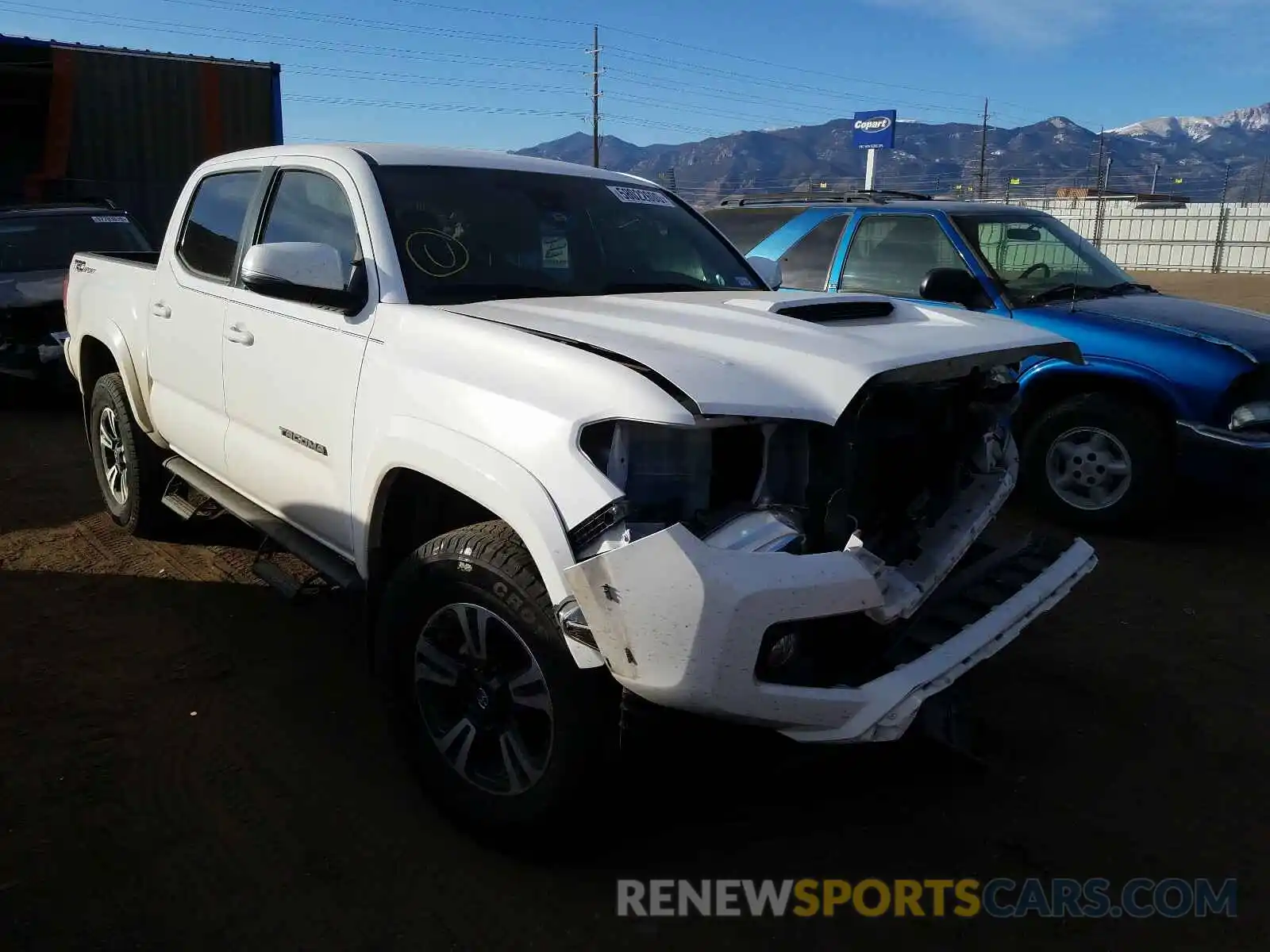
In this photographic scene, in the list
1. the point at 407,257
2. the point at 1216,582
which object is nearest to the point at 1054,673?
the point at 1216,582

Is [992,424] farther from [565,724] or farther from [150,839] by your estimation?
Answer: [150,839]

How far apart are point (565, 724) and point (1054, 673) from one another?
7.89 feet

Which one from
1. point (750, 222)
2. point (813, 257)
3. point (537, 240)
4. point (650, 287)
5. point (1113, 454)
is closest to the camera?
point (537, 240)

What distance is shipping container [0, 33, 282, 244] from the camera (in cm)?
1377

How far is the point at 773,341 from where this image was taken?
8.42 ft

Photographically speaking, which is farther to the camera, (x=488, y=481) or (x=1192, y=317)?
(x=1192, y=317)

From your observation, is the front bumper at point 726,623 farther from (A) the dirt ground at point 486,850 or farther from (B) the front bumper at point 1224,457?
(B) the front bumper at point 1224,457

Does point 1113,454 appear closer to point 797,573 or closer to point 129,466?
point 797,573

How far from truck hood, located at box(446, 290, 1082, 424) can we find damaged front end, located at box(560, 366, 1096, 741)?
0.09 metres

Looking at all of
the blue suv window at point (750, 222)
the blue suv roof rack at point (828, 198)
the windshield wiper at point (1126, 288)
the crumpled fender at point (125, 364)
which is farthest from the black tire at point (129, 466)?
the windshield wiper at point (1126, 288)

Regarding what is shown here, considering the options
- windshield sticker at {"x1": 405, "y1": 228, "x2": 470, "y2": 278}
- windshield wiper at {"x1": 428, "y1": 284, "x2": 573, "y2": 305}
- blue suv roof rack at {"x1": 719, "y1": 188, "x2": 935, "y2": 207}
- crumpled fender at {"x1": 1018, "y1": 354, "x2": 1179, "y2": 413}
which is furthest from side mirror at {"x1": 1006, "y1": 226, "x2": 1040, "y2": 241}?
windshield sticker at {"x1": 405, "y1": 228, "x2": 470, "y2": 278}

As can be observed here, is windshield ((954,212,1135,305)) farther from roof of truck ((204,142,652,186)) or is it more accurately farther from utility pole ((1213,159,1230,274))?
utility pole ((1213,159,1230,274))

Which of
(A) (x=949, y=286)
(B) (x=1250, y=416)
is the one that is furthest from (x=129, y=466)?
(B) (x=1250, y=416)

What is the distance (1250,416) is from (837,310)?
3.24 meters
